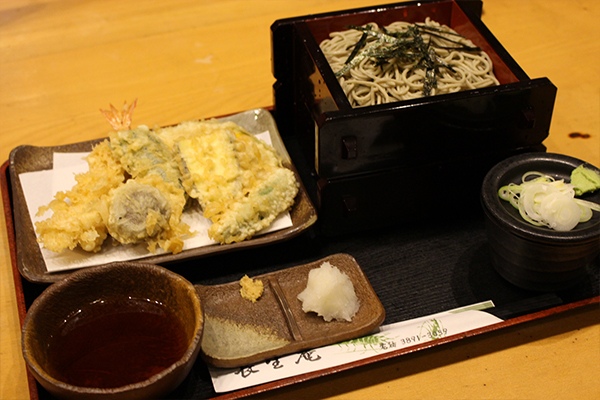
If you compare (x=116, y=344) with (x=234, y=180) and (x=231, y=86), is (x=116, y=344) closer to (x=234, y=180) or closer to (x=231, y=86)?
(x=234, y=180)

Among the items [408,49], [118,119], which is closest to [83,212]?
[118,119]

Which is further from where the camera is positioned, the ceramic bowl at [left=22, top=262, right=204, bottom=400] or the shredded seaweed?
the shredded seaweed

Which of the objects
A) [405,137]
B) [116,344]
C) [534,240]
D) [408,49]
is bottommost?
[116,344]

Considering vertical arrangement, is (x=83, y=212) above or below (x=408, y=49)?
below

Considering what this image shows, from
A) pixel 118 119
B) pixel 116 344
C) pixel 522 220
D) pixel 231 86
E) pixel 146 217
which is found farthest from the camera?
pixel 231 86

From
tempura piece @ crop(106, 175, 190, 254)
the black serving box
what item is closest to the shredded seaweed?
the black serving box

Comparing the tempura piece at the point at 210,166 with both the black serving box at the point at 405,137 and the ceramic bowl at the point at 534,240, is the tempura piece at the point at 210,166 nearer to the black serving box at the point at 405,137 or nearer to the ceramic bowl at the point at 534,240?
the black serving box at the point at 405,137

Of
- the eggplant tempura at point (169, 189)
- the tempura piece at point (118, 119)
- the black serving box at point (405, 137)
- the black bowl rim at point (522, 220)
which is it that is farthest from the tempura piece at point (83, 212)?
the black bowl rim at point (522, 220)

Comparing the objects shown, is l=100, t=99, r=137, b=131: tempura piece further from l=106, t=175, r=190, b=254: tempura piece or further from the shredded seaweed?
the shredded seaweed
